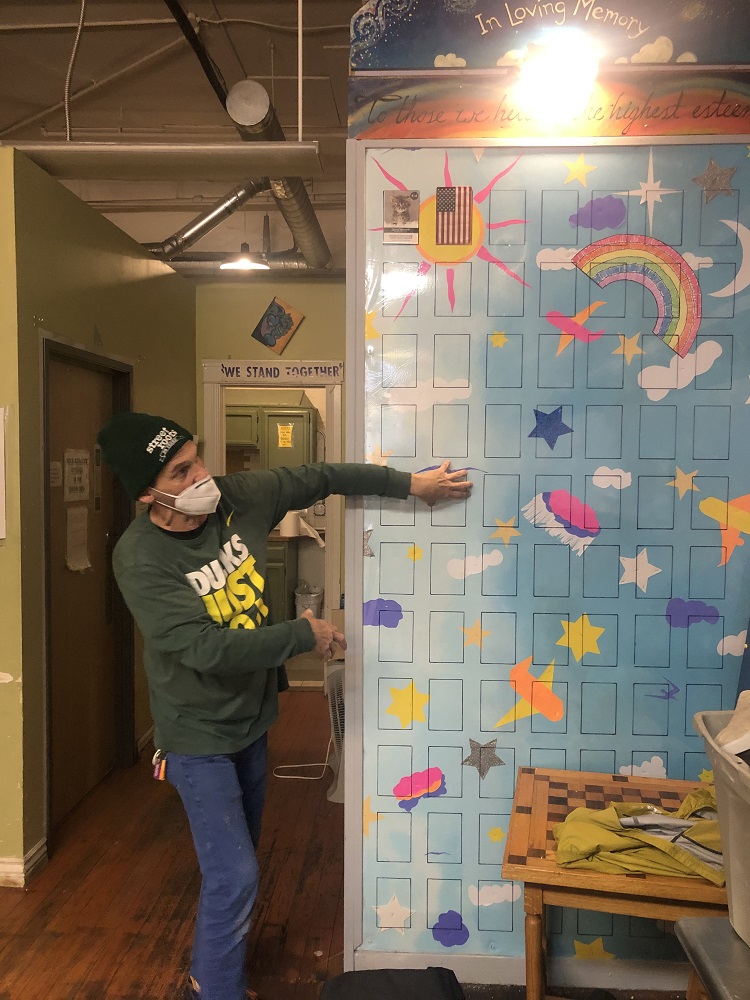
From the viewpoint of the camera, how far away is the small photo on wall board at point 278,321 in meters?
4.93

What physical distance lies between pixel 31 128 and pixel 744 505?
173 inches

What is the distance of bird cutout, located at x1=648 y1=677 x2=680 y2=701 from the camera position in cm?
197

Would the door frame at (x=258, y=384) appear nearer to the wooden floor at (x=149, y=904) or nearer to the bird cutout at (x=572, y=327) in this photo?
the wooden floor at (x=149, y=904)

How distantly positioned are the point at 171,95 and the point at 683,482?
3489 millimetres

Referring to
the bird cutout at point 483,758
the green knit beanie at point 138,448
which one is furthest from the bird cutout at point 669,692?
the green knit beanie at point 138,448

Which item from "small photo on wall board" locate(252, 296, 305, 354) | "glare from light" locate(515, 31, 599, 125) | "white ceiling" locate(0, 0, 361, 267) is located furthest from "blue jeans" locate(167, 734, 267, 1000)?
"small photo on wall board" locate(252, 296, 305, 354)

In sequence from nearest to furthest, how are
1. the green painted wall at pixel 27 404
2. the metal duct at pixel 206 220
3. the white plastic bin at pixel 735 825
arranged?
1. the white plastic bin at pixel 735 825
2. the green painted wall at pixel 27 404
3. the metal duct at pixel 206 220

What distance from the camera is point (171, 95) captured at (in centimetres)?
399

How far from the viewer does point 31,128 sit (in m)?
4.36

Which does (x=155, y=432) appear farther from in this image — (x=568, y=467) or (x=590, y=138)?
(x=590, y=138)

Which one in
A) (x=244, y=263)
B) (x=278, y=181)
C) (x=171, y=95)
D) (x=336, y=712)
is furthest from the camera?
(x=244, y=263)

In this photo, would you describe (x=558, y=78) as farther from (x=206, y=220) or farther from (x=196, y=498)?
(x=206, y=220)

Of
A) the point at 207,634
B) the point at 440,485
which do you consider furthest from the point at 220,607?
the point at 440,485

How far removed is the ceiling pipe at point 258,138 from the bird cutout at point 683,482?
2296 millimetres
